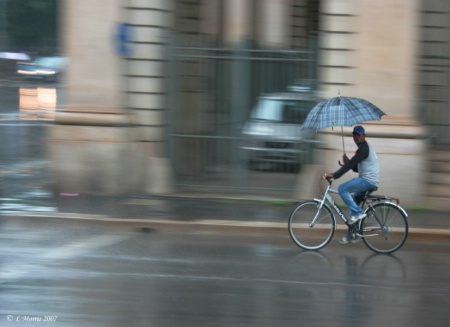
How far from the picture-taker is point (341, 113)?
30.0 feet

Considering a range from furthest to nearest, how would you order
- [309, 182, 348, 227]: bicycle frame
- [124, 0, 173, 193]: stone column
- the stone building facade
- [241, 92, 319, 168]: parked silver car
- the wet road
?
[241, 92, 319, 168]: parked silver car < [124, 0, 173, 193]: stone column < the stone building facade < [309, 182, 348, 227]: bicycle frame < the wet road

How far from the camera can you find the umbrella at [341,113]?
9070 mm

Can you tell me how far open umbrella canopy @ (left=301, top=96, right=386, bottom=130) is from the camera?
907 cm

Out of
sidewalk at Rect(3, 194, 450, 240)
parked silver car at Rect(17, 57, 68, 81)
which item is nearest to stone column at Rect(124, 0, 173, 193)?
sidewalk at Rect(3, 194, 450, 240)

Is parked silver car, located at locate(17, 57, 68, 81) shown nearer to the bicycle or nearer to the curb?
the curb

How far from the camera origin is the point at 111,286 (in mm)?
7172

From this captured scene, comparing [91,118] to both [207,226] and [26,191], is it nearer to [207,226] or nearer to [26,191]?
[26,191]

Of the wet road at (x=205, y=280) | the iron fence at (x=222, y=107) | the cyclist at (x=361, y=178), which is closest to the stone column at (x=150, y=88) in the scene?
the iron fence at (x=222, y=107)

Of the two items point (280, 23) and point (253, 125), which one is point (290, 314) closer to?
point (253, 125)

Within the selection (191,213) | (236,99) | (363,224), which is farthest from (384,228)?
(236,99)

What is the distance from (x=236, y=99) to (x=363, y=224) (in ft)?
14.2

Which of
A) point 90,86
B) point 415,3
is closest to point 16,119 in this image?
point 90,86

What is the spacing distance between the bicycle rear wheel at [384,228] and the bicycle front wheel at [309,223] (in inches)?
18.6

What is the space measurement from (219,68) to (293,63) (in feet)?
4.55
